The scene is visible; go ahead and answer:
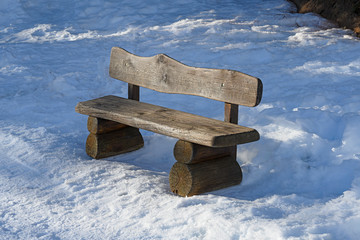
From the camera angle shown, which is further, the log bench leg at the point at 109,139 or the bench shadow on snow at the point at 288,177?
the log bench leg at the point at 109,139

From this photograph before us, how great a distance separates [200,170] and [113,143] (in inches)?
48.2

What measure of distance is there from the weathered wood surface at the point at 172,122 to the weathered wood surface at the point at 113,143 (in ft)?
0.94

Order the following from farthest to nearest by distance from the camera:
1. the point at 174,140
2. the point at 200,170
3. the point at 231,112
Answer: the point at 174,140, the point at 231,112, the point at 200,170

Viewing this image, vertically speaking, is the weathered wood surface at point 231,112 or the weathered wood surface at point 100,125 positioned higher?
the weathered wood surface at point 231,112

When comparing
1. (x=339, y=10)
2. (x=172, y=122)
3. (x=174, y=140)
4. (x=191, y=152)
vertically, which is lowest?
(x=174, y=140)

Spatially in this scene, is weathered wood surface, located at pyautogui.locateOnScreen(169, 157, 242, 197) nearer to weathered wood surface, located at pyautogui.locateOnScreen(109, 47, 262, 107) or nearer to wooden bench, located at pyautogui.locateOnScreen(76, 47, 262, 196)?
wooden bench, located at pyautogui.locateOnScreen(76, 47, 262, 196)

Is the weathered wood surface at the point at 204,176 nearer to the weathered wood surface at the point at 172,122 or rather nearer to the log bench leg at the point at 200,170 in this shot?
the log bench leg at the point at 200,170

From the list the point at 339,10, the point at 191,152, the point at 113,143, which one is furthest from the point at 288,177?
the point at 339,10

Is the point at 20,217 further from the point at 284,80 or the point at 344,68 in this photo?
the point at 344,68

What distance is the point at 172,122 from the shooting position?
4.11m

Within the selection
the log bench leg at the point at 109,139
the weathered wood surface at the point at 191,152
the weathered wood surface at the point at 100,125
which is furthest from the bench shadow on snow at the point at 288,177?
the weathered wood surface at the point at 100,125

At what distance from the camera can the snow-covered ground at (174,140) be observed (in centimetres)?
356

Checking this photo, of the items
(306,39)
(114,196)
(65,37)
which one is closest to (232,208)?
(114,196)

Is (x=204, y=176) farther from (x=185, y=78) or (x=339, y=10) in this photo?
(x=339, y=10)
